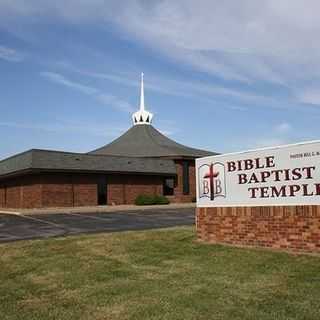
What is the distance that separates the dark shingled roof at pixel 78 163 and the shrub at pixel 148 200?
2.10m

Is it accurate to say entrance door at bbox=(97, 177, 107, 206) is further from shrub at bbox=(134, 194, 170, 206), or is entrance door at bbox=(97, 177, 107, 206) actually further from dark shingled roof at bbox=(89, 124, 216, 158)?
dark shingled roof at bbox=(89, 124, 216, 158)

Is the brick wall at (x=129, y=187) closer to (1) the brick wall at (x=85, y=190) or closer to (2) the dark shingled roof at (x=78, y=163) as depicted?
(2) the dark shingled roof at (x=78, y=163)

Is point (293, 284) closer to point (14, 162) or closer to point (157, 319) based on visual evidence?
point (157, 319)

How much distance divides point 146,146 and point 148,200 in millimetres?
10863

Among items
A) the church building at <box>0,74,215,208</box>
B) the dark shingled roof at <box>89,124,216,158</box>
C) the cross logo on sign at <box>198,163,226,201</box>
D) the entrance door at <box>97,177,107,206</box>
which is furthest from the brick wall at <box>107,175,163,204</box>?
the cross logo on sign at <box>198,163,226,201</box>

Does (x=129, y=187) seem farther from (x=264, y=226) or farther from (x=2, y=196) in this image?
(x=264, y=226)

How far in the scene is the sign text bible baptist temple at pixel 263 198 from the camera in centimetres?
1000

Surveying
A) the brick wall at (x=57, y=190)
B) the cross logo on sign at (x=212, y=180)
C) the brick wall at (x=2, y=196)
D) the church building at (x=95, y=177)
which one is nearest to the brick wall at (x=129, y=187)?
the church building at (x=95, y=177)

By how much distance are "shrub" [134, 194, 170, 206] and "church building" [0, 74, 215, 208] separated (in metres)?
1.21

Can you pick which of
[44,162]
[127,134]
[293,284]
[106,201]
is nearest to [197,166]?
[293,284]

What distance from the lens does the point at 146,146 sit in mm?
49031

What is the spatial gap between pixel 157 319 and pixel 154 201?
33.4m

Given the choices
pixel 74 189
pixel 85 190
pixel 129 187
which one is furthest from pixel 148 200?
pixel 74 189

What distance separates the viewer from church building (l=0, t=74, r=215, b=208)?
116 feet
